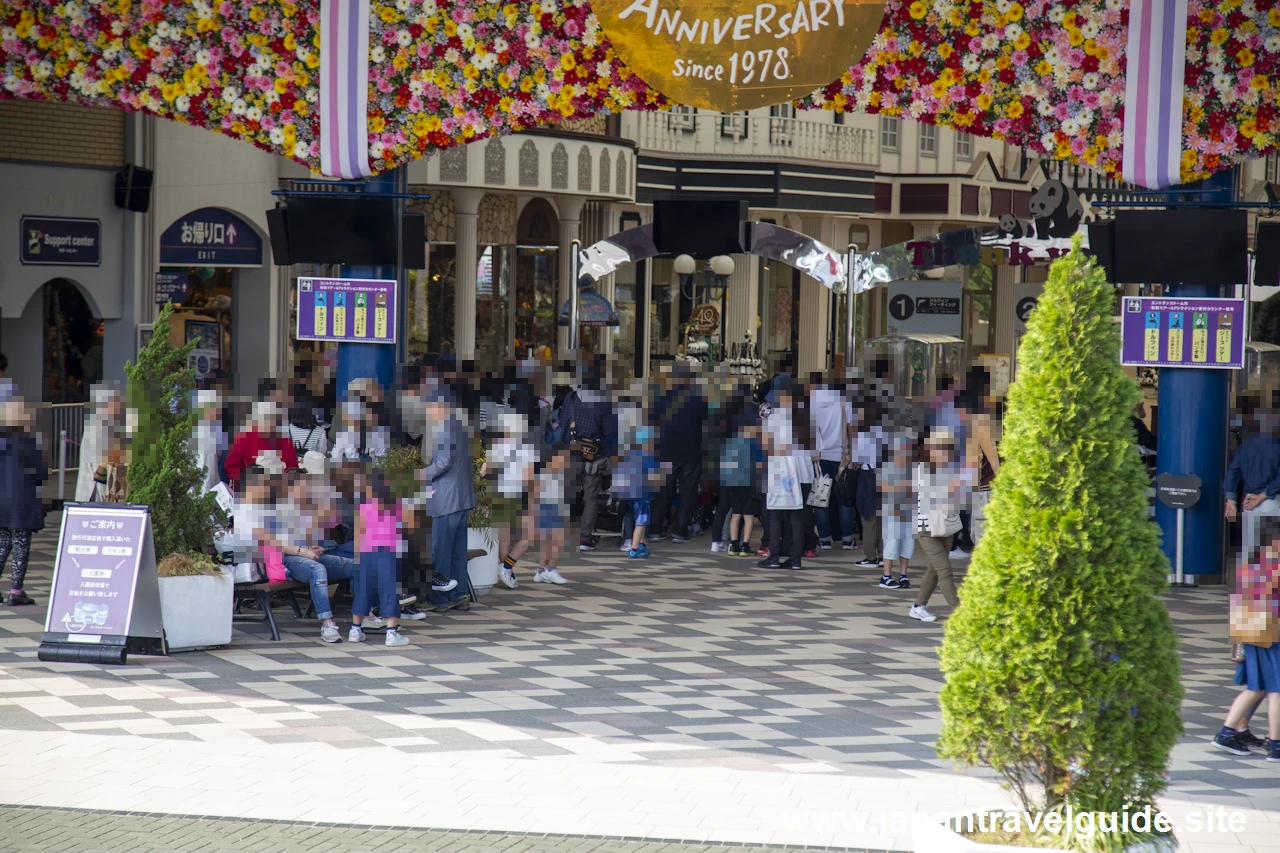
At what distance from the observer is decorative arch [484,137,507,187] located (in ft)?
86.3

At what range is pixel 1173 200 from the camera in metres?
14.2

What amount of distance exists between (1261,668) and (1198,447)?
251 inches

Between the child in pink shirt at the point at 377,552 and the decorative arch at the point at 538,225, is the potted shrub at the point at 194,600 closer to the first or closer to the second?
the child in pink shirt at the point at 377,552

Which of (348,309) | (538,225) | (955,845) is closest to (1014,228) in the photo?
(348,309)

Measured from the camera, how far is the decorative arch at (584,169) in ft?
91.9

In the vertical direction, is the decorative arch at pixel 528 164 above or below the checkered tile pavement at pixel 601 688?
above

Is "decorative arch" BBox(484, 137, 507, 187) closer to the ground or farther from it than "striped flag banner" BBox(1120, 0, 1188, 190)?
farther from it

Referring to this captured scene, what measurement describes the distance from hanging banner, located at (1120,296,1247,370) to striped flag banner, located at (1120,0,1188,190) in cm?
137

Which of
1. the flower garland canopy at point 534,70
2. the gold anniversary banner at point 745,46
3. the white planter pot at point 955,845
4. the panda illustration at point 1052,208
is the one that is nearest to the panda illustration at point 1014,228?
the panda illustration at point 1052,208

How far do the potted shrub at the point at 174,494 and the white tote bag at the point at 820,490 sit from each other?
6877mm

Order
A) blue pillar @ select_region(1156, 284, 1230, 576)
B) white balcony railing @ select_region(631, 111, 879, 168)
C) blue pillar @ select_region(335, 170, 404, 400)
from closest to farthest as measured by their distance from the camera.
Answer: blue pillar @ select_region(335, 170, 404, 400)
blue pillar @ select_region(1156, 284, 1230, 576)
white balcony railing @ select_region(631, 111, 879, 168)

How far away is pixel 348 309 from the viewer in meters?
14.1

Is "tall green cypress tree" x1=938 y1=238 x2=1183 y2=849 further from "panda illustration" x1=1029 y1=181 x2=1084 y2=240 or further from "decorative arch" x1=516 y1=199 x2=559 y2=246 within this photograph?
"decorative arch" x1=516 y1=199 x2=559 y2=246

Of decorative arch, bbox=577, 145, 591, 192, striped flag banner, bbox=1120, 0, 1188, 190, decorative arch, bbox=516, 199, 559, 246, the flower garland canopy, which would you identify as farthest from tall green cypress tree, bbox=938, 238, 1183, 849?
decorative arch, bbox=516, 199, 559, 246
